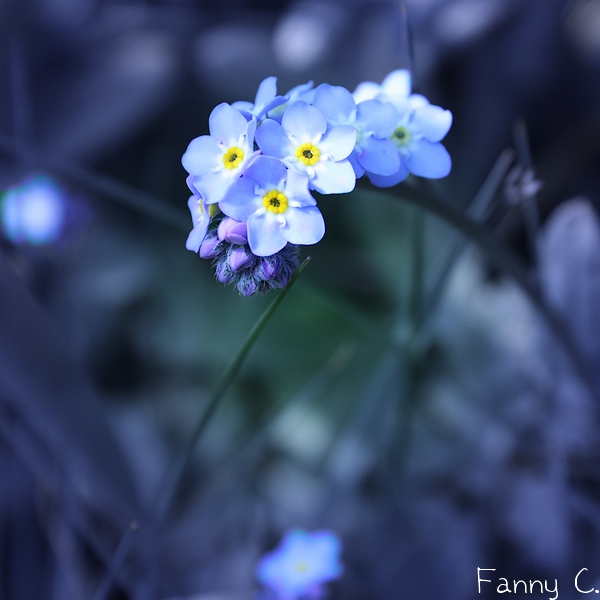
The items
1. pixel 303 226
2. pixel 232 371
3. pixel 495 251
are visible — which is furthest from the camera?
pixel 495 251

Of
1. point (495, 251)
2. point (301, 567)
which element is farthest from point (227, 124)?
point (301, 567)

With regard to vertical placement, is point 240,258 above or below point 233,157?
below

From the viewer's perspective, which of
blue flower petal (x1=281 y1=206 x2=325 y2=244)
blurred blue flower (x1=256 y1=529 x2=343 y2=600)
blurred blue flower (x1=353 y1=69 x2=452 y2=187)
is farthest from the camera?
blurred blue flower (x1=256 y1=529 x2=343 y2=600)

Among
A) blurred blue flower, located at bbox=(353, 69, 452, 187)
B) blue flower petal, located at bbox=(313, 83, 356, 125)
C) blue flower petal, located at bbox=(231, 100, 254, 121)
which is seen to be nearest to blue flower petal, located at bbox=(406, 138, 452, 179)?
blurred blue flower, located at bbox=(353, 69, 452, 187)

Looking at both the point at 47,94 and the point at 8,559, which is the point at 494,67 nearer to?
the point at 47,94

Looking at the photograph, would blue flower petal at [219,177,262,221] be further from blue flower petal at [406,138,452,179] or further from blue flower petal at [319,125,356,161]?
blue flower petal at [406,138,452,179]

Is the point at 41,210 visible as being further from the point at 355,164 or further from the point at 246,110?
the point at 355,164
